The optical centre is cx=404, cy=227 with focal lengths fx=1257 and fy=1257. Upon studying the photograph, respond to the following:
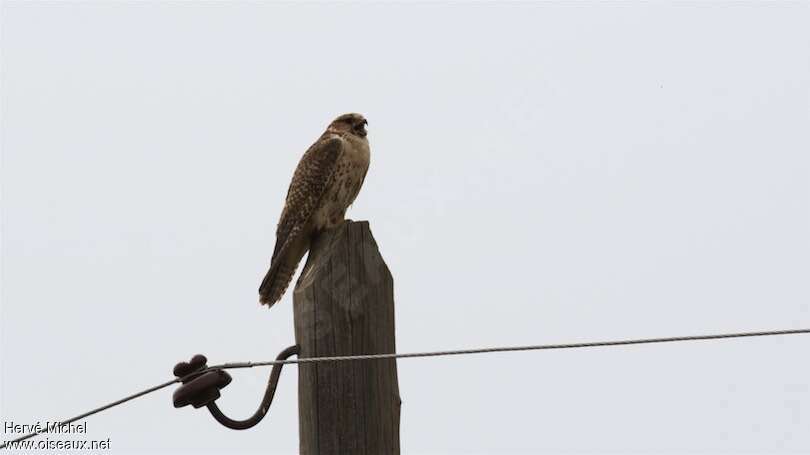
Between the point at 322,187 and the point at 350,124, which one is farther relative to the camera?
the point at 350,124

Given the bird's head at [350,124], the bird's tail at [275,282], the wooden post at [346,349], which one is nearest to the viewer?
the wooden post at [346,349]

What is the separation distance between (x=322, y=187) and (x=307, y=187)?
8 cm

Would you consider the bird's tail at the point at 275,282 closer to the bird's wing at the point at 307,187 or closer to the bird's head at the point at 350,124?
the bird's wing at the point at 307,187

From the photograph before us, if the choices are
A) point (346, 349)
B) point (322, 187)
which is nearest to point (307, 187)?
point (322, 187)

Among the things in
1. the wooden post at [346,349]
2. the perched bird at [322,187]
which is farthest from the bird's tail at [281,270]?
the wooden post at [346,349]

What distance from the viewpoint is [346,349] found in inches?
145

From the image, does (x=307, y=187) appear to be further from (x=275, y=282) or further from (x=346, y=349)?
(x=346, y=349)

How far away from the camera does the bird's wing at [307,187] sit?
21.0ft

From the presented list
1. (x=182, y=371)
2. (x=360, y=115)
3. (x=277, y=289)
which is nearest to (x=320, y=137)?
(x=360, y=115)

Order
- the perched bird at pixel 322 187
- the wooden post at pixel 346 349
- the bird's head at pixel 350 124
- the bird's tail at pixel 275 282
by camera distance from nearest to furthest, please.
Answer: the wooden post at pixel 346 349
the bird's tail at pixel 275 282
the perched bird at pixel 322 187
the bird's head at pixel 350 124

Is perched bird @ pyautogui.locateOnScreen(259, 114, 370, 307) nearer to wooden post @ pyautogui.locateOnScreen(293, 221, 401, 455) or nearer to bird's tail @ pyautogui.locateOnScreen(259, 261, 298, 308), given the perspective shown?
bird's tail @ pyautogui.locateOnScreen(259, 261, 298, 308)

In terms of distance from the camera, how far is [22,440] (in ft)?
12.6

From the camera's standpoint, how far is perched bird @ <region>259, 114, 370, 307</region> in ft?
20.7

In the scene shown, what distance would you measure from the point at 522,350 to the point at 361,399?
49 cm
